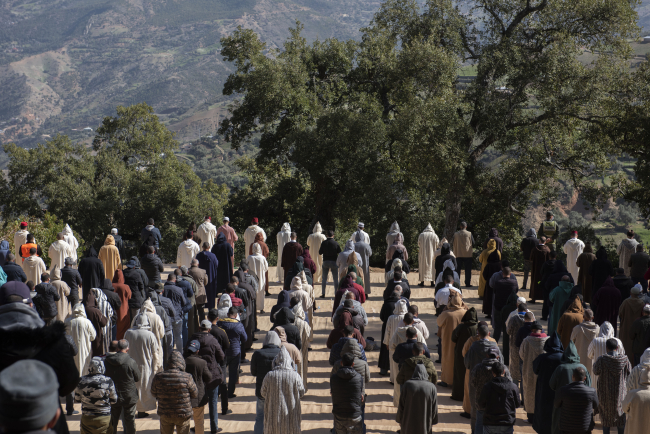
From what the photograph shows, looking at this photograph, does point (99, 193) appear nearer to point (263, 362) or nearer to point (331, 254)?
point (331, 254)

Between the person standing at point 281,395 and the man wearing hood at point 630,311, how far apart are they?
553 centimetres

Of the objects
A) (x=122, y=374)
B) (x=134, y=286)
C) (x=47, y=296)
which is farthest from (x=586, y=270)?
(x=47, y=296)

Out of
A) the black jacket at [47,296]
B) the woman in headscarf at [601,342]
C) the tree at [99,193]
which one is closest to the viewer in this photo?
the woman in headscarf at [601,342]

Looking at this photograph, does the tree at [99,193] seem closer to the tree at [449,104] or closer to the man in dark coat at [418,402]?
the tree at [449,104]

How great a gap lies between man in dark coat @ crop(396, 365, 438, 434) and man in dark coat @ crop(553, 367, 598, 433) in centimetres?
144

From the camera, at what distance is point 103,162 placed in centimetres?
3894

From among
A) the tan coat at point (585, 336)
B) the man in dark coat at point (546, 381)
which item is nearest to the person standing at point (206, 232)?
the tan coat at point (585, 336)

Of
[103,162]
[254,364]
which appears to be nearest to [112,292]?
[254,364]

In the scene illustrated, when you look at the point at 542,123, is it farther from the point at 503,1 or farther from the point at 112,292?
the point at 112,292

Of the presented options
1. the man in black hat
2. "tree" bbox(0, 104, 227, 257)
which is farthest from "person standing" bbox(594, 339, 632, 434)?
"tree" bbox(0, 104, 227, 257)

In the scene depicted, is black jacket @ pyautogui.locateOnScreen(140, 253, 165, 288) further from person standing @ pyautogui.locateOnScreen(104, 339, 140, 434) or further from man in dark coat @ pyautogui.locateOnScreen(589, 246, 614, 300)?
man in dark coat @ pyautogui.locateOnScreen(589, 246, 614, 300)

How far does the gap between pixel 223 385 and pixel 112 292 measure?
8.25ft

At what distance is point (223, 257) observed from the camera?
538 inches

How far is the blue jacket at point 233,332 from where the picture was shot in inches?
360
